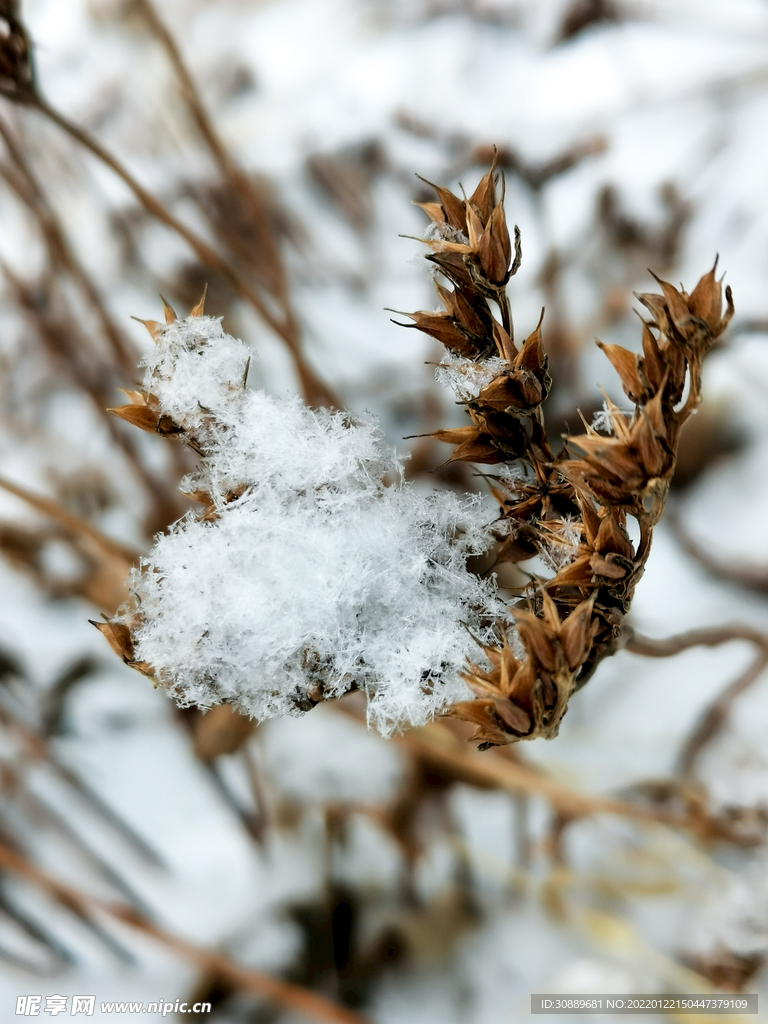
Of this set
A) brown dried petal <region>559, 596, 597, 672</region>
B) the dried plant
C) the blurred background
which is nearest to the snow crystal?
the dried plant

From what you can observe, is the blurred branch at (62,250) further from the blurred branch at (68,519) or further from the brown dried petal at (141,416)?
the brown dried petal at (141,416)

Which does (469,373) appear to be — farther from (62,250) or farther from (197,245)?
(62,250)

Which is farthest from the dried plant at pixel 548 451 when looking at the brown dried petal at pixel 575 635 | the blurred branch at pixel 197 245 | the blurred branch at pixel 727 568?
the blurred branch at pixel 727 568

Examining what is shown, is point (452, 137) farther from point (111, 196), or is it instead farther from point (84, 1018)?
point (84, 1018)

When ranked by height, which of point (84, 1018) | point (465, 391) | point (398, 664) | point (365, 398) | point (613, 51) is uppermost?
point (613, 51)

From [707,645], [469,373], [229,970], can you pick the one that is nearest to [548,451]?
[469,373]

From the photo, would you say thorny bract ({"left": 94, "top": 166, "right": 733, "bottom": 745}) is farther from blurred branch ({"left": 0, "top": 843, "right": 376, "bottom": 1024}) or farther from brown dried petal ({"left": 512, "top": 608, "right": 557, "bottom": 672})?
blurred branch ({"left": 0, "top": 843, "right": 376, "bottom": 1024})

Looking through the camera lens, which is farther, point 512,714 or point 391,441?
point 391,441

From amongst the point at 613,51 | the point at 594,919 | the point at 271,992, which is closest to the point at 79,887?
the point at 271,992
